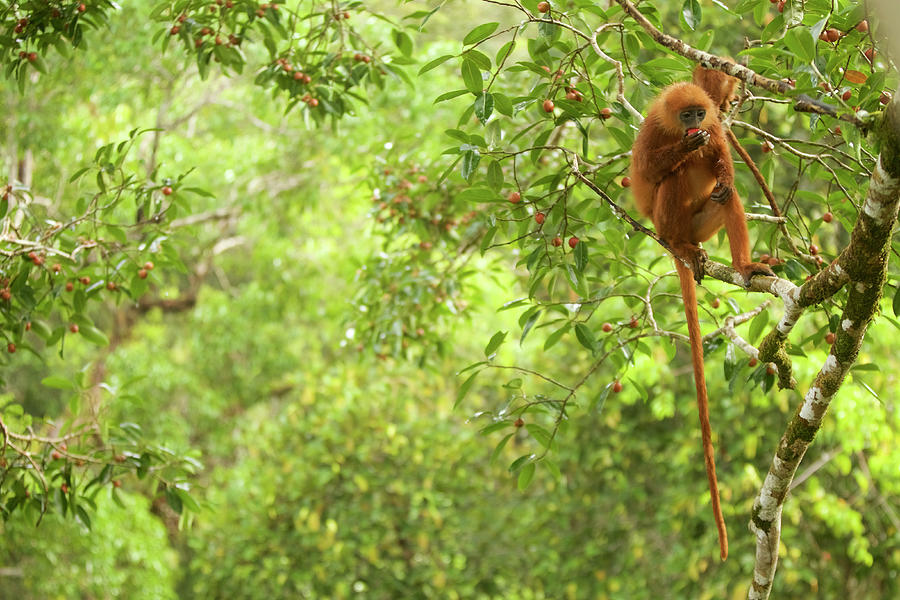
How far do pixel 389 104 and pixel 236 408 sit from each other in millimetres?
4465

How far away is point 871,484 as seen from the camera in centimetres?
478

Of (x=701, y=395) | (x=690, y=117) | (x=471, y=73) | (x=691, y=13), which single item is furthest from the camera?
(x=690, y=117)

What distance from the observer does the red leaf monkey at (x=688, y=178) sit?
212 cm

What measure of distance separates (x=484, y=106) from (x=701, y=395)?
2.66 feet

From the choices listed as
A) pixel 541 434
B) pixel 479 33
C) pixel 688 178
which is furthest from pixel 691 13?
pixel 541 434

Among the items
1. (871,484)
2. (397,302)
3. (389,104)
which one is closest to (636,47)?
(397,302)

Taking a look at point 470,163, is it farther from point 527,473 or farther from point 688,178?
point 527,473

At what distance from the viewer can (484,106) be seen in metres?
1.95

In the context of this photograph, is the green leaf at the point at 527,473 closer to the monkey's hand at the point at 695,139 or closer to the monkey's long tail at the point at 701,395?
the monkey's long tail at the point at 701,395

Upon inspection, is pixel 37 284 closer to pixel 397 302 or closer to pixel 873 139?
pixel 397 302

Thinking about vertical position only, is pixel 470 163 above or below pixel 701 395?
above

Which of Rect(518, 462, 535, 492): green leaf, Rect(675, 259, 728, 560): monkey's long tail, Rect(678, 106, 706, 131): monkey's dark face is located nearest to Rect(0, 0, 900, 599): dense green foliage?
Rect(518, 462, 535, 492): green leaf

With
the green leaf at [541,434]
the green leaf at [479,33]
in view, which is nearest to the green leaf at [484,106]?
the green leaf at [479,33]

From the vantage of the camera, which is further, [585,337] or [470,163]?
[585,337]
